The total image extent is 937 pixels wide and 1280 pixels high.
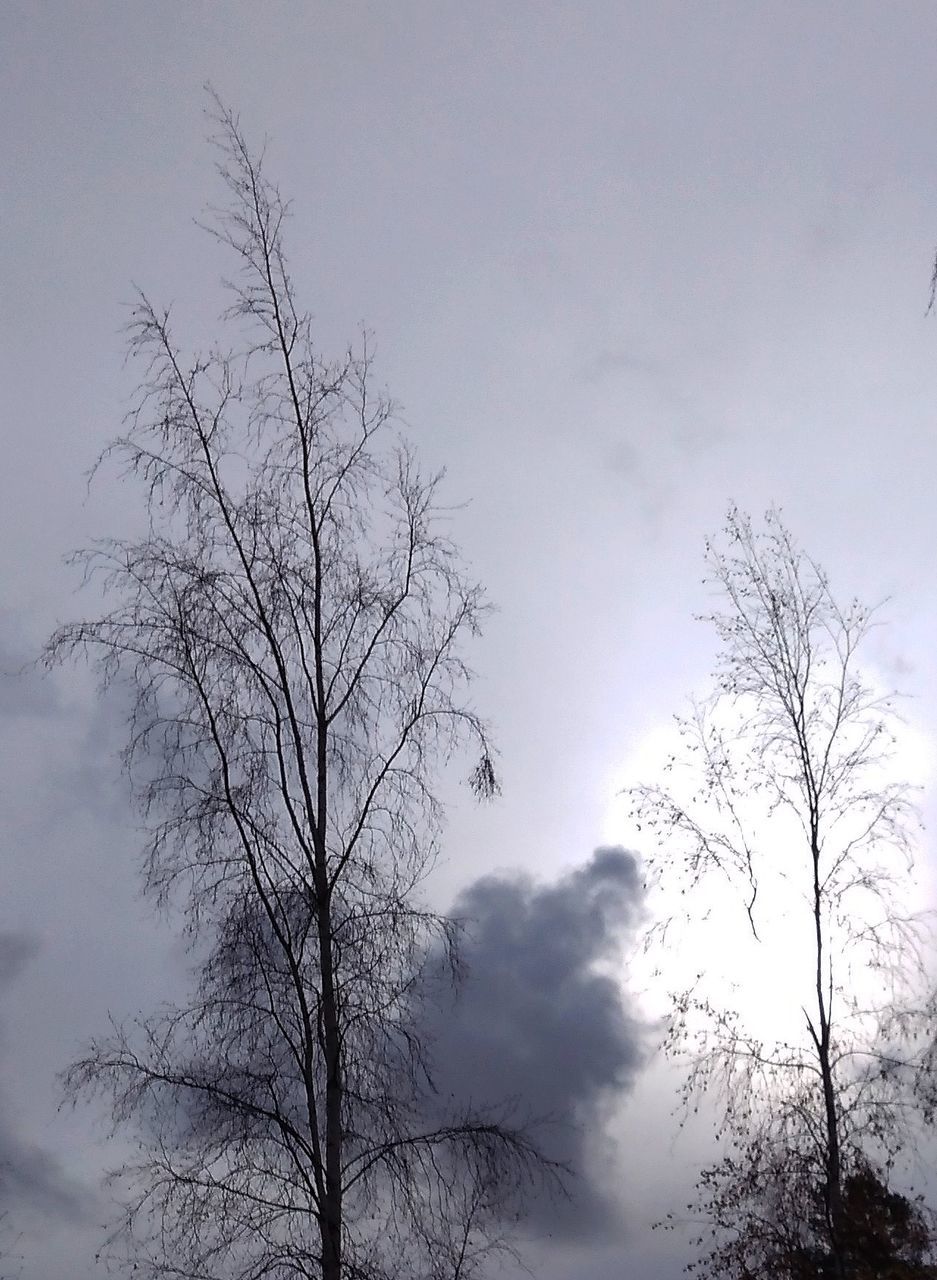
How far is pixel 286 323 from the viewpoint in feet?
39.8

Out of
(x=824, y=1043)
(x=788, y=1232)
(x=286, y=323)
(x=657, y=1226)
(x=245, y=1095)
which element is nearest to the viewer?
(x=245, y=1095)

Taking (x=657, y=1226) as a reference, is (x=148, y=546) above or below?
above

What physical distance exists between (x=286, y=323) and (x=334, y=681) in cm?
356

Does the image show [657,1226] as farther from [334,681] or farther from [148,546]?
[148,546]

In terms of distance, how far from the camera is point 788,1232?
603 inches

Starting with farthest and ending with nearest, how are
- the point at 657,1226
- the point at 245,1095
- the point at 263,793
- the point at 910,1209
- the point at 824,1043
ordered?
the point at 657,1226 → the point at 910,1209 → the point at 824,1043 → the point at 263,793 → the point at 245,1095

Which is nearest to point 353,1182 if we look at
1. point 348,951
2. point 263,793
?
point 348,951

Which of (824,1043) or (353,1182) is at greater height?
(824,1043)

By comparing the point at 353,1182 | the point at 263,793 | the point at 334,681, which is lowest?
the point at 353,1182

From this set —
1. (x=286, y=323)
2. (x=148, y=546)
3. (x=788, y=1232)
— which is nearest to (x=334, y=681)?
(x=148, y=546)

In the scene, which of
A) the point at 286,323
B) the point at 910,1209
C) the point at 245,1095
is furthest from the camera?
the point at 910,1209

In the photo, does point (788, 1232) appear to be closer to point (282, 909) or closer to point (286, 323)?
point (282, 909)

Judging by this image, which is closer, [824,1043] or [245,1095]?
[245,1095]

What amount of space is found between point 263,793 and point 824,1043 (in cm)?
730
